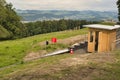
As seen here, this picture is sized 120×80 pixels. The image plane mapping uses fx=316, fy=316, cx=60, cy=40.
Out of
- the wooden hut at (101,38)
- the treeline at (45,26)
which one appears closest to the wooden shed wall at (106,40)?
the wooden hut at (101,38)

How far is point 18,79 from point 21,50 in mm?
21546

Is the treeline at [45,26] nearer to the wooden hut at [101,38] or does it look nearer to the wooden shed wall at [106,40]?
the wooden hut at [101,38]

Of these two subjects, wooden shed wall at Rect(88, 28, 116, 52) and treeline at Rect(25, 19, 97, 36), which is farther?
treeline at Rect(25, 19, 97, 36)

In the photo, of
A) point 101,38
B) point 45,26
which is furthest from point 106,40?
point 45,26

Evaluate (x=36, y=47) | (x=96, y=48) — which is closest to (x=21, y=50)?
(x=36, y=47)

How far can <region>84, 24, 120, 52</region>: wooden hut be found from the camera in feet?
106

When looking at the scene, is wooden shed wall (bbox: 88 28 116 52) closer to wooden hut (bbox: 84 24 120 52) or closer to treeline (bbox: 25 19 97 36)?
wooden hut (bbox: 84 24 120 52)

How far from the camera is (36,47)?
38219 millimetres

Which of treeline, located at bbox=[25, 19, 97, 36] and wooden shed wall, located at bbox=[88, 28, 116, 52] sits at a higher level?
wooden shed wall, located at bbox=[88, 28, 116, 52]

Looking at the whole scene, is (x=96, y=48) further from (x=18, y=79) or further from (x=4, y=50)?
(x=18, y=79)

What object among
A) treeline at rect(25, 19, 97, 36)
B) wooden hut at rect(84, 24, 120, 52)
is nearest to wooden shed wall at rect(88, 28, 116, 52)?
wooden hut at rect(84, 24, 120, 52)

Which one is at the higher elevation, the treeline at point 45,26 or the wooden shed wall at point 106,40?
the wooden shed wall at point 106,40

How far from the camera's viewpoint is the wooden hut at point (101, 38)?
32406mm

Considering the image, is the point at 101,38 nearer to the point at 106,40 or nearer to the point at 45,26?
the point at 106,40
